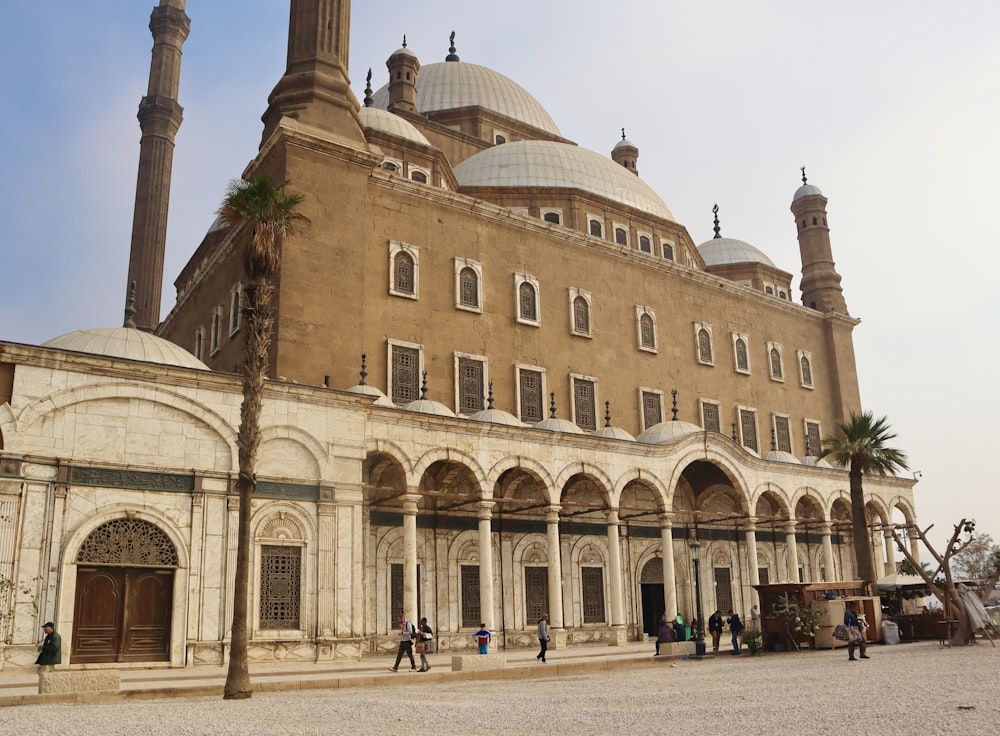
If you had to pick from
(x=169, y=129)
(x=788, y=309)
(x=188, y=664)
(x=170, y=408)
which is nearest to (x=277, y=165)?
(x=170, y=408)

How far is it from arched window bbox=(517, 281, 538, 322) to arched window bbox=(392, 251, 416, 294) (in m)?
3.50

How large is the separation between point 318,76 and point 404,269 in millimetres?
5528

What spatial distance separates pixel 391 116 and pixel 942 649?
22971mm

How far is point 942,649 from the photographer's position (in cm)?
1841

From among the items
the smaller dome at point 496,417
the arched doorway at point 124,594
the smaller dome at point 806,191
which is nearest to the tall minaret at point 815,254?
the smaller dome at point 806,191

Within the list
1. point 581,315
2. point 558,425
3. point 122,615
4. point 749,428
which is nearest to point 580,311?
point 581,315

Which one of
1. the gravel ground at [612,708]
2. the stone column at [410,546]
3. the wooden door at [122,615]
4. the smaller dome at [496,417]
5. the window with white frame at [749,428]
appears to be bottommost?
the gravel ground at [612,708]

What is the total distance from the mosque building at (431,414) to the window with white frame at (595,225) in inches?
2.9

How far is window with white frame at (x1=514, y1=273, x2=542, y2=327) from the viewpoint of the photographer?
26141 millimetres

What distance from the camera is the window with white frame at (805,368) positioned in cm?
3424

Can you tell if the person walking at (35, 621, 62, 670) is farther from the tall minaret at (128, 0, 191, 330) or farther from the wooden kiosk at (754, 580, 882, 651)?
the tall minaret at (128, 0, 191, 330)

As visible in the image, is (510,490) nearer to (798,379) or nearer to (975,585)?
(975,585)

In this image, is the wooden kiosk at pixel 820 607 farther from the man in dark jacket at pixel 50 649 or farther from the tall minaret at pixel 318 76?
the tall minaret at pixel 318 76

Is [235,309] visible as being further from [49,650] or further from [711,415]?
[711,415]
